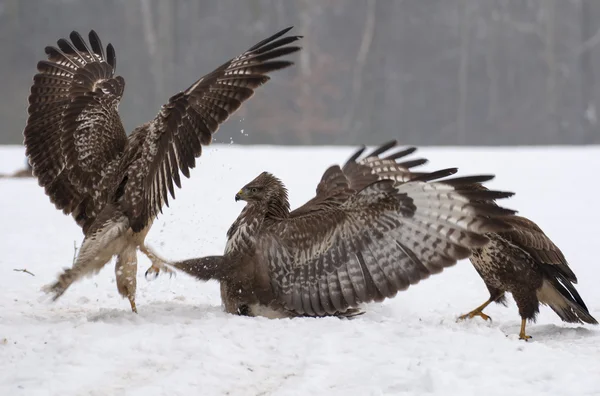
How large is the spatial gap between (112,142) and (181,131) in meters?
0.78

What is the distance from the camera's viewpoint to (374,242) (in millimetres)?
5473

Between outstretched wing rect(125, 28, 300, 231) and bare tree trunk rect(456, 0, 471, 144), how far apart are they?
29.5m

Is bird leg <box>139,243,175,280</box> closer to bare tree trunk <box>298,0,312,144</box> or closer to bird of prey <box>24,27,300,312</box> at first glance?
bird of prey <box>24,27,300,312</box>

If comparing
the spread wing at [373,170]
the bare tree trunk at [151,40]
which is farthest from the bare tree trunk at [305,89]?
the spread wing at [373,170]

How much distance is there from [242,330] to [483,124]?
103ft

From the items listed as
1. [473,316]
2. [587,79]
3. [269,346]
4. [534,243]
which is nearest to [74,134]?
[269,346]

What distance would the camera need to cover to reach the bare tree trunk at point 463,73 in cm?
3509

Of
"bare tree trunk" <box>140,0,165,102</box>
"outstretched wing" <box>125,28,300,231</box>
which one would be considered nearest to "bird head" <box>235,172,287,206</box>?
"outstretched wing" <box>125,28,300,231</box>

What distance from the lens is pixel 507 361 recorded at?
4.46 metres

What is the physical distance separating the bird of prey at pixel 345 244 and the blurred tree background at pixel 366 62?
25523 mm

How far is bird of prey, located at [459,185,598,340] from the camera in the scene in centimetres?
594

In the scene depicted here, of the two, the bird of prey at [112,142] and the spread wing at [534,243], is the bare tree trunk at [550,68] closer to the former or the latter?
the spread wing at [534,243]

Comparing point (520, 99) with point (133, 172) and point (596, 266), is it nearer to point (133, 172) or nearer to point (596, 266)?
point (596, 266)

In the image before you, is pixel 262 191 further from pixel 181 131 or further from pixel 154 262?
pixel 154 262
